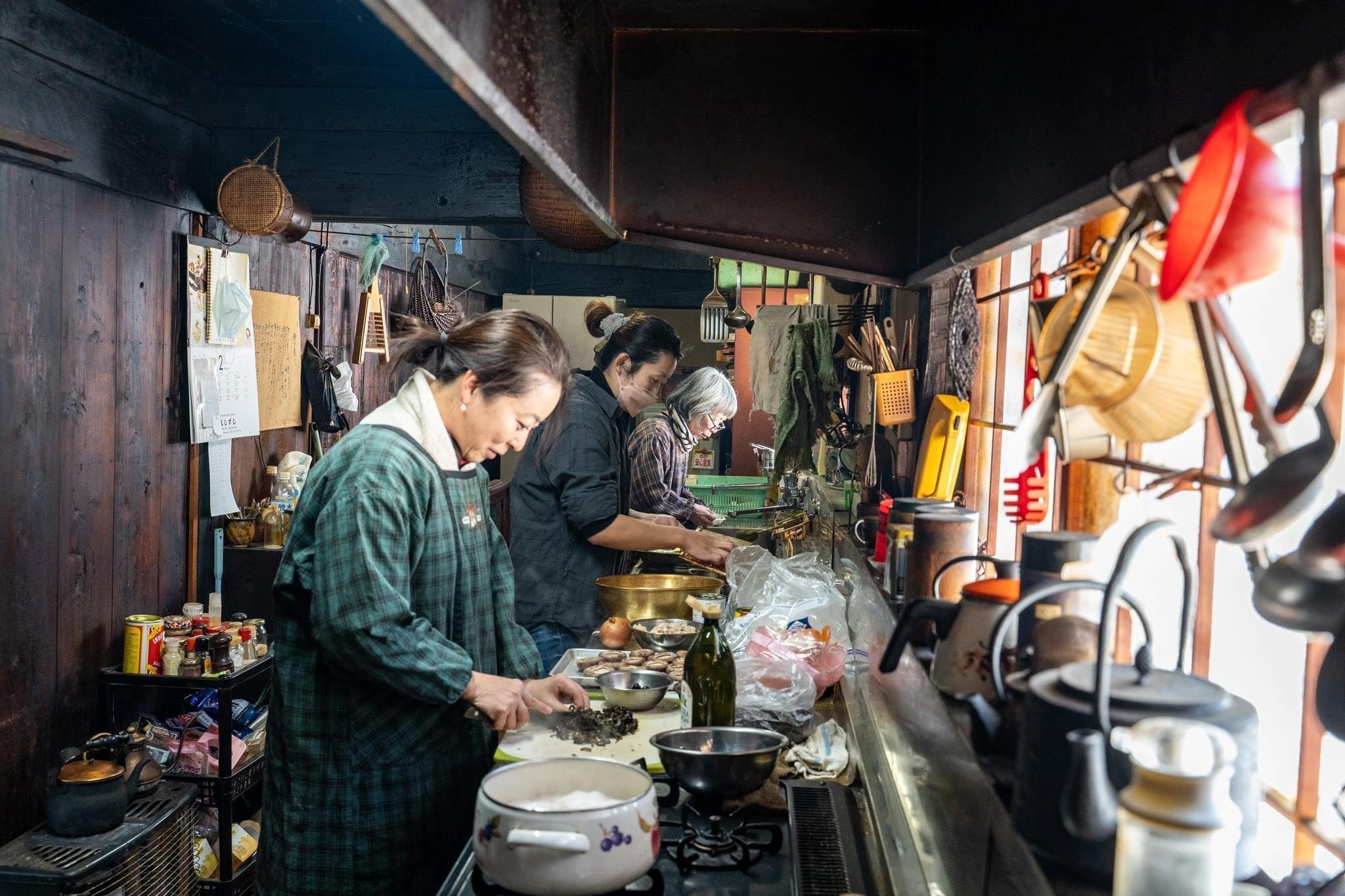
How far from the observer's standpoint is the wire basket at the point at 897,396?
3174mm

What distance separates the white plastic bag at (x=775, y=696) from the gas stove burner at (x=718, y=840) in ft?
1.43

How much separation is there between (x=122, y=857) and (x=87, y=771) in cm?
30

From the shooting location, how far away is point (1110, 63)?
4.01 feet

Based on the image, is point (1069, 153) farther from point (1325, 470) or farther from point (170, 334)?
point (170, 334)

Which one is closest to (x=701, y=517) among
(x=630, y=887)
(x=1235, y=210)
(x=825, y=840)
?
(x=825, y=840)

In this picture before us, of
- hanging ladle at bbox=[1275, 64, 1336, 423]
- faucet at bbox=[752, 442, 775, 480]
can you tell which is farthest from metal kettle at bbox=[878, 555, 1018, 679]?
faucet at bbox=[752, 442, 775, 480]

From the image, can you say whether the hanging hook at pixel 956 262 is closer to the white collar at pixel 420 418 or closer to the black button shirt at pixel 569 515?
the white collar at pixel 420 418

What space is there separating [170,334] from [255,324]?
0.72 m

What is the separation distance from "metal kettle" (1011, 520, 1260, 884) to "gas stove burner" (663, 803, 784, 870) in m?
0.96

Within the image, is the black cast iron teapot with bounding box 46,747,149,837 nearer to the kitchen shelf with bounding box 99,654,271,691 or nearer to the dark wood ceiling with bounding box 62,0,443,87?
the kitchen shelf with bounding box 99,654,271,691

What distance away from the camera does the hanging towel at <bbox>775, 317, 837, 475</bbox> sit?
5.40 metres

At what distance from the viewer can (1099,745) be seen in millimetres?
880

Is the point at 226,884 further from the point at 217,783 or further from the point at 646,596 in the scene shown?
the point at 646,596

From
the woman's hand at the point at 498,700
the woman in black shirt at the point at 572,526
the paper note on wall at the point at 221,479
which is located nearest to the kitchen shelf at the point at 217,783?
the paper note on wall at the point at 221,479
